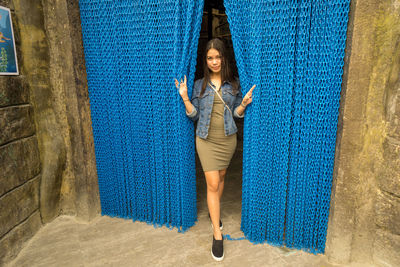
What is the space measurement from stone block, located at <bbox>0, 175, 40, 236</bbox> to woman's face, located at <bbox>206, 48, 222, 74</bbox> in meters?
2.27

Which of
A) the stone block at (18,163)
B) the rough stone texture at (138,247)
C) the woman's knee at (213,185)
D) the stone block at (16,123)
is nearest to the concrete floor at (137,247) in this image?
the rough stone texture at (138,247)

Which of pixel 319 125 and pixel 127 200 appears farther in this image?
pixel 127 200

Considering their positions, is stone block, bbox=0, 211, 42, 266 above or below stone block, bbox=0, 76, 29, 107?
below

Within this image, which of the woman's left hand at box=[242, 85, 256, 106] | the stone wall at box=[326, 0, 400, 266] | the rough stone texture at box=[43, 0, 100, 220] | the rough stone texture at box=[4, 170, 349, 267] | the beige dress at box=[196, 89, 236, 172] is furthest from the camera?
the rough stone texture at box=[43, 0, 100, 220]

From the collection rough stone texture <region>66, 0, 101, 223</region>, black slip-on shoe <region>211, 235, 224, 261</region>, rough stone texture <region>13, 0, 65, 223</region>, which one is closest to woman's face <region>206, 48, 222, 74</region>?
rough stone texture <region>66, 0, 101, 223</region>

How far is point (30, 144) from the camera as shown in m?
2.77

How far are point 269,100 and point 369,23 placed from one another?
3.06 ft

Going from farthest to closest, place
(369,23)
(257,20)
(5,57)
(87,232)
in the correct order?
(87,232) < (5,57) < (257,20) < (369,23)

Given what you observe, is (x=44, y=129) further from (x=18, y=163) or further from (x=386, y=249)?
(x=386, y=249)

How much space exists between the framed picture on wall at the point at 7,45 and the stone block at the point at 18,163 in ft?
2.35

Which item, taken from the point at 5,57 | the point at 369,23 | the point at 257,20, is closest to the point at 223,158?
the point at 257,20

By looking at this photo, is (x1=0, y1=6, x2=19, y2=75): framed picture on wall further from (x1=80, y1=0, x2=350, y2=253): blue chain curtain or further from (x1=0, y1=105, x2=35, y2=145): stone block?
(x1=80, y1=0, x2=350, y2=253): blue chain curtain

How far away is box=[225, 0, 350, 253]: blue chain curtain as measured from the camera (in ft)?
7.06

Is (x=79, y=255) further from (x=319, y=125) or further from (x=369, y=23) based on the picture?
(x=369, y=23)
